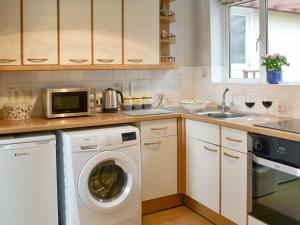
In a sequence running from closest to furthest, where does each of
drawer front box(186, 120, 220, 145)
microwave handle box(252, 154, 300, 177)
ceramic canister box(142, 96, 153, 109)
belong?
microwave handle box(252, 154, 300, 177)
drawer front box(186, 120, 220, 145)
ceramic canister box(142, 96, 153, 109)

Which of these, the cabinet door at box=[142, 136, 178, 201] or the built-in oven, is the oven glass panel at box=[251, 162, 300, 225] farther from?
the cabinet door at box=[142, 136, 178, 201]

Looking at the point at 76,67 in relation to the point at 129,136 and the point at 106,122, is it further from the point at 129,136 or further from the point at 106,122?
the point at 129,136

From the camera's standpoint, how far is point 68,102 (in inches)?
106

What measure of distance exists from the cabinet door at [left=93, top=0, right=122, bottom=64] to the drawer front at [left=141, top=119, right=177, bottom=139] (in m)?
0.63

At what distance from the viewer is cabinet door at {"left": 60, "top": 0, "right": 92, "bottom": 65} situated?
2598 mm

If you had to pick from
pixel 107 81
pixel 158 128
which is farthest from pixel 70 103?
pixel 158 128

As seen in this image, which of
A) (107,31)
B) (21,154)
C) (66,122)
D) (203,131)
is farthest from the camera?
(107,31)

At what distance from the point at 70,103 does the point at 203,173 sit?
1.26 metres

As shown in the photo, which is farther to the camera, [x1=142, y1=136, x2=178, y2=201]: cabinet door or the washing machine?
[x1=142, y1=136, x2=178, y2=201]: cabinet door

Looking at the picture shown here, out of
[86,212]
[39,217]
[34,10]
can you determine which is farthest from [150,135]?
[34,10]

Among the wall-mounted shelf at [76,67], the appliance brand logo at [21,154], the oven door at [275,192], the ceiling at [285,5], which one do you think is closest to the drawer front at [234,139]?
the oven door at [275,192]

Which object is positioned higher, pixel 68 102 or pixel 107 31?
pixel 107 31

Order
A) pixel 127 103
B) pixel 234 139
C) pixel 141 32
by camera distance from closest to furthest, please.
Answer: pixel 234 139 → pixel 141 32 → pixel 127 103

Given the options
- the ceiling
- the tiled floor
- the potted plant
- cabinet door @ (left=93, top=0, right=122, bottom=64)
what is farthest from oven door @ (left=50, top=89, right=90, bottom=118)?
the ceiling
